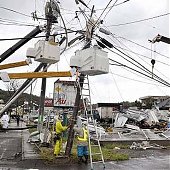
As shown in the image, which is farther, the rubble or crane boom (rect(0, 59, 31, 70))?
the rubble

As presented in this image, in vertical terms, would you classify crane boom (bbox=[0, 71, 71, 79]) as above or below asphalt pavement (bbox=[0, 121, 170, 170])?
above

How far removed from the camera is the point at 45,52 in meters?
11.2

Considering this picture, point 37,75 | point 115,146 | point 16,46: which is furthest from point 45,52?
point 115,146

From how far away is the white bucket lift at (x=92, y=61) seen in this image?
Result: 11578mm

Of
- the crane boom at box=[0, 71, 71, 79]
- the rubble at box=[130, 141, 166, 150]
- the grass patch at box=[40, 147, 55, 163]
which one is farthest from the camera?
the rubble at box=[130, 141, 166, 150]

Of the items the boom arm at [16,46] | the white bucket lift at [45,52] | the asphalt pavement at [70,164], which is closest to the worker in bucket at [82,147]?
the asphalt pavement at [70,164]

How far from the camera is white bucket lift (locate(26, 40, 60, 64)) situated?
11.1 metres

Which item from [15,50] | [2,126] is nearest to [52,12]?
[15,50]

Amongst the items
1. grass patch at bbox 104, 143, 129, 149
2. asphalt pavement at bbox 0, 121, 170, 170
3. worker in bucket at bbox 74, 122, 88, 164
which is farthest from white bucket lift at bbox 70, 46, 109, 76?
grass patch at bbox 104, 143, 129, 149

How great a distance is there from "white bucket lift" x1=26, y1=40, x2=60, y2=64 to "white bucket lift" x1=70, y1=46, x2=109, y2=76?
889mm

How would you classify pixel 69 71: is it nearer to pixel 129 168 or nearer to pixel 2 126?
pixel 129 168

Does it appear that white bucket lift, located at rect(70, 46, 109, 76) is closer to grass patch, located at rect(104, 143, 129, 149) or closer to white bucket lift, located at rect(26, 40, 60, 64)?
white bucket lift, located at rect(26, 40, 60, 64)

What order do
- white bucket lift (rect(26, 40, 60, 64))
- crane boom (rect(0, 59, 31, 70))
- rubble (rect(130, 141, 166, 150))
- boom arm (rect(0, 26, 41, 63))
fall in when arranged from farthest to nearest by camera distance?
rubble (rect(130, 141, 166, 150))
boom arm (rect(0, 26, 41, 63))
crane boom (rect(0, 59, 31, 70))
white bucket lift (rect(26, 40, 60, 64))

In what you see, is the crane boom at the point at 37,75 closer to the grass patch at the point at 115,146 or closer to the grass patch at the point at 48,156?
the grass patch at the point at 48,156
